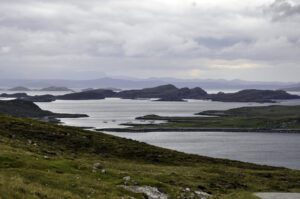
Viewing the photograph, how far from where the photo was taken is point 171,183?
46500mm

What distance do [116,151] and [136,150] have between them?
3.78 m

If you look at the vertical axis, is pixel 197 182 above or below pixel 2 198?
below

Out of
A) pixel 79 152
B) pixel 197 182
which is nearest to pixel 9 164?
pixel 197 182

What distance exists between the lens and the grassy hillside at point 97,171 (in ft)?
114

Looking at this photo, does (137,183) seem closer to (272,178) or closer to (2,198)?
(2,198)

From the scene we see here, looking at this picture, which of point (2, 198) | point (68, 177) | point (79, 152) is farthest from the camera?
point (79, 152)

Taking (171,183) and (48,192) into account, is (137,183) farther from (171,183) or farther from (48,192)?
(48,192)

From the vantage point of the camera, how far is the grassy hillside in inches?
1363

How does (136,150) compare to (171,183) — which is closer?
(171,183)

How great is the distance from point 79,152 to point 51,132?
1299 cm

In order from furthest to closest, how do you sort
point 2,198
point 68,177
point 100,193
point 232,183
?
point 232,183, point 68,177, point 100,193, point 2,198

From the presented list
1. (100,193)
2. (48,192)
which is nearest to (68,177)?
(100,193)

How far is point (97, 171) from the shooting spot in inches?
1777

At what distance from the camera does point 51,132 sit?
8069 cm
